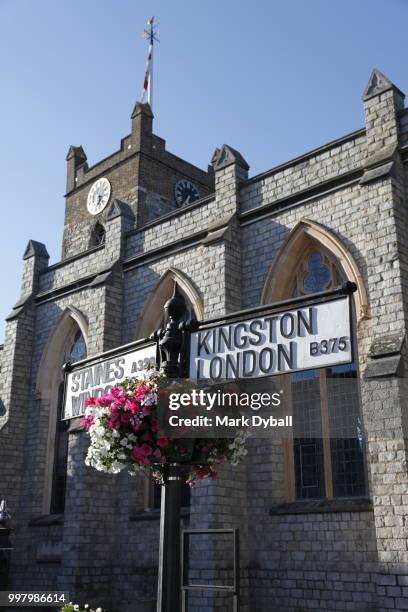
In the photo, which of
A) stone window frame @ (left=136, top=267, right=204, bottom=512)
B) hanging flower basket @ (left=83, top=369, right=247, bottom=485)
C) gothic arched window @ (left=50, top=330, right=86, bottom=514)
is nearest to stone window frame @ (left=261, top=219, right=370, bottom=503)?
stone window frame @ (left=136, top=267, right=204, bottom=512)

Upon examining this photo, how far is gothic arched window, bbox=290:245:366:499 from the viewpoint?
38.1ft

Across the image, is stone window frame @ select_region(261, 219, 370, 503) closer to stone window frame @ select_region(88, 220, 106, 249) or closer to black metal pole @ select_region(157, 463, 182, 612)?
black metal pole @ select_region(157, 463, 182, 612)

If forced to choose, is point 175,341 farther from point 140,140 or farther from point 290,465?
point 140,140

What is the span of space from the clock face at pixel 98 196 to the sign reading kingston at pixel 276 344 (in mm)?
26689

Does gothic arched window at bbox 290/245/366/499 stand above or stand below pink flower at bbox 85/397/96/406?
above

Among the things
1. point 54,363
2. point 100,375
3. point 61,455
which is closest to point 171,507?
point 100,375

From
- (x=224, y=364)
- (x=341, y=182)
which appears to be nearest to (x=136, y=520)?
(x=341, y=182)

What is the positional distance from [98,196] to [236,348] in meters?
28.0

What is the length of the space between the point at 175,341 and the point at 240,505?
333 inches

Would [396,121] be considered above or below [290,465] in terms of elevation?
above

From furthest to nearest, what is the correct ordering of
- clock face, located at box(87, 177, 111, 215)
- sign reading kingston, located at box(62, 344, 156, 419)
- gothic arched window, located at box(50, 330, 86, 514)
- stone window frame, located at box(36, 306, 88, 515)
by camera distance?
clock face, located at box(87, 177, 111, 215)
stone window frame, located at box(36, 306, 88, 515)
gothic arched window, located at box(50, 330, 86, 514)
sign reading kingston, located at box(62, 344, 156, 419)

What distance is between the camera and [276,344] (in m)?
4.20

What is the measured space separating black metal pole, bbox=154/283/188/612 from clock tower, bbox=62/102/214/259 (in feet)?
76.7

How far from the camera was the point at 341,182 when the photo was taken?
1261 centimetres
